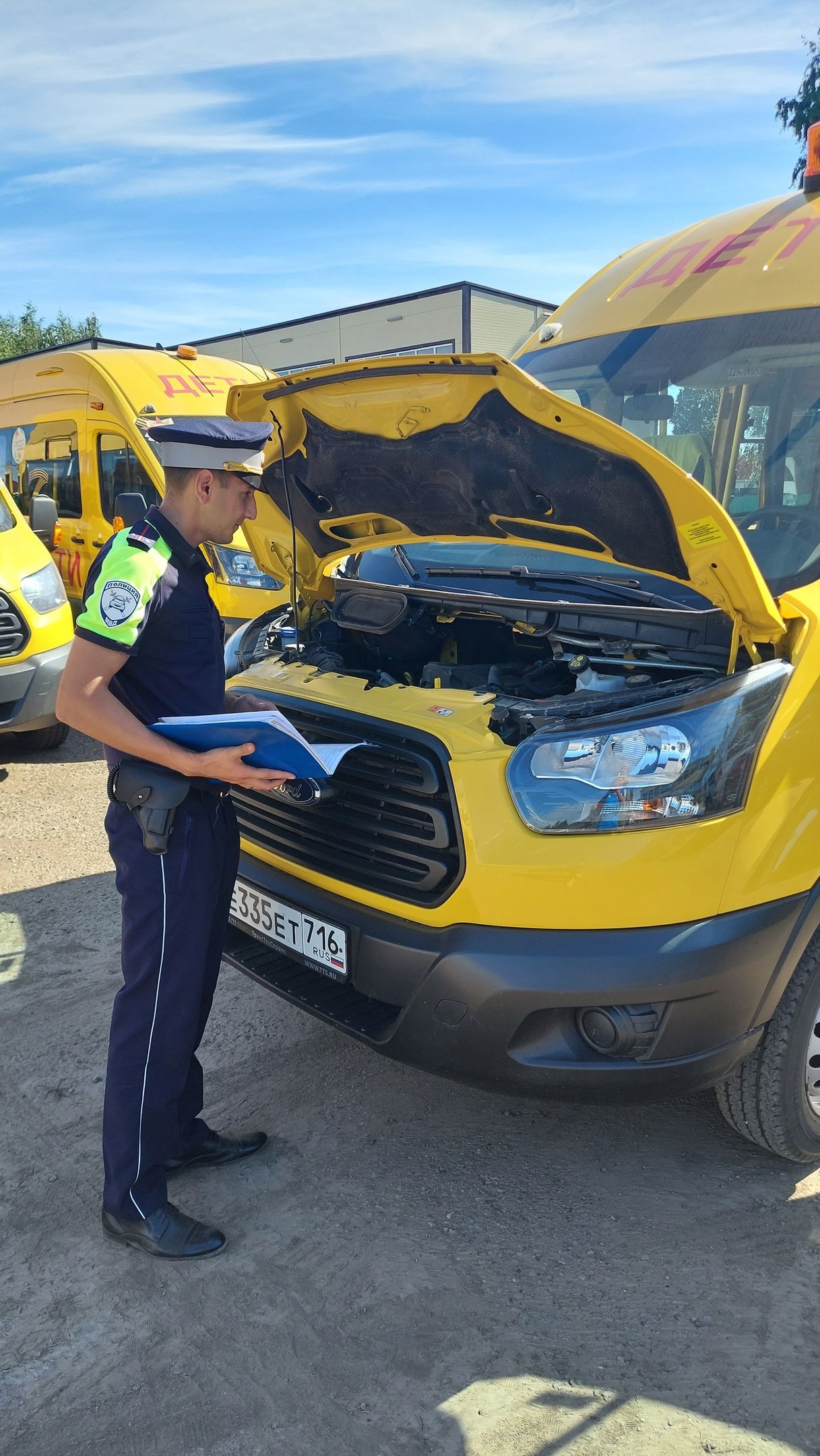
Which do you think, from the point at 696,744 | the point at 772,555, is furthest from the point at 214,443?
the point at 772,555

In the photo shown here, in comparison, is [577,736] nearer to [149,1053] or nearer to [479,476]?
[479,476]

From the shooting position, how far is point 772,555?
2680 millimetres

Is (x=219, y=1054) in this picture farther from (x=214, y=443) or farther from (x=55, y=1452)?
(x=214, y=443)

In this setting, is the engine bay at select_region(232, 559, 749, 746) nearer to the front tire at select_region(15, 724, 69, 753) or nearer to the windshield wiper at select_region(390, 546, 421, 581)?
the windshield wiper at select_region(390, 546, 421, 581)

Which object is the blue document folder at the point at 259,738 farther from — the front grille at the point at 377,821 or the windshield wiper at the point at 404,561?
the windshield wiper at the point at 404,561

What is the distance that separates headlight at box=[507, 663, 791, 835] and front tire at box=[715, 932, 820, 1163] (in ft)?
1.80

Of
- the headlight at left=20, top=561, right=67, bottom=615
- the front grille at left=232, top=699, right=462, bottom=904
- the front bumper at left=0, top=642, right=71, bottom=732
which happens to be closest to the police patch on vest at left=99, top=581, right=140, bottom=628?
the front grille at left=232, top=699, right=462, bottom=904

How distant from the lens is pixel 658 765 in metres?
2.20

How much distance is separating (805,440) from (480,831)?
1519 mm

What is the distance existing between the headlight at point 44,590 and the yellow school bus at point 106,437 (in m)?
0.93

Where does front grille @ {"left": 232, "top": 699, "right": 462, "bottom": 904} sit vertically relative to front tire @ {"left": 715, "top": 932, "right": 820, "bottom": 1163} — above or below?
above

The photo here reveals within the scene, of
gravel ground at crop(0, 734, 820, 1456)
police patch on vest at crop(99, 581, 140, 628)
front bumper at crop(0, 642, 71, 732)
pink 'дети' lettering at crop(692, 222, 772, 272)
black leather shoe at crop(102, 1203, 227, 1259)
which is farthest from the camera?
front bumper at crop(0, 642, 71, 732)

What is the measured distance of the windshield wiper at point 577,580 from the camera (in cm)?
271

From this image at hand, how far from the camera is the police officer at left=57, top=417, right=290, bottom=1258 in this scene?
221 centimetres
